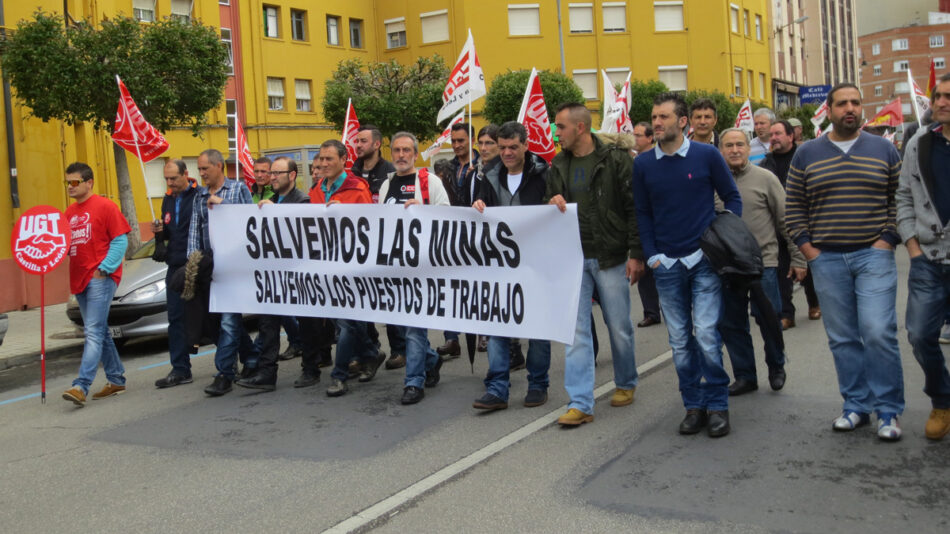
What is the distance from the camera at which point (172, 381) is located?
27.2 feet

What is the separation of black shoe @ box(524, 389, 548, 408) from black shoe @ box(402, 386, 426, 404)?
0.84 metres

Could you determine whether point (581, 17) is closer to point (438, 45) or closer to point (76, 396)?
point (438, 45)

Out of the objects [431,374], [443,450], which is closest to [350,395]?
[431,374]

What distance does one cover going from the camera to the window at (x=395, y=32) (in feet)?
151

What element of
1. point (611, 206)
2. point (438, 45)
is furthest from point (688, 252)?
point (438, 45)

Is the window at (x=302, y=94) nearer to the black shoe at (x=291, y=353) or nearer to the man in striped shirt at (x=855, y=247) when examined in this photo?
the black shoe at (x=291, y=353)

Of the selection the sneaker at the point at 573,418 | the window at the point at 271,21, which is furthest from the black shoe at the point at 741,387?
the window at the point at 271,21

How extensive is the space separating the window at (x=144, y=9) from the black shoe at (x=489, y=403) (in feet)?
89.5

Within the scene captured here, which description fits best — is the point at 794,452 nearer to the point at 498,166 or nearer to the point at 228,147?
the point at 498,166

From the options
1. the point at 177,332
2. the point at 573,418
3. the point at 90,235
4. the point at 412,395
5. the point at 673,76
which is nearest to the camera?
the point at 573,418

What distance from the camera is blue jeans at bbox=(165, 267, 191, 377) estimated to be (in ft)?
26.9

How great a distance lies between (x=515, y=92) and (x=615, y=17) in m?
11.3

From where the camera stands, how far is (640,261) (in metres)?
5.87

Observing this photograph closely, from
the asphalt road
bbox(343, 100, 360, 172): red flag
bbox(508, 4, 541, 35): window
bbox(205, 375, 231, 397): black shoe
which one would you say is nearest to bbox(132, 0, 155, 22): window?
bbox(343, 100, 360, 172): red flag
